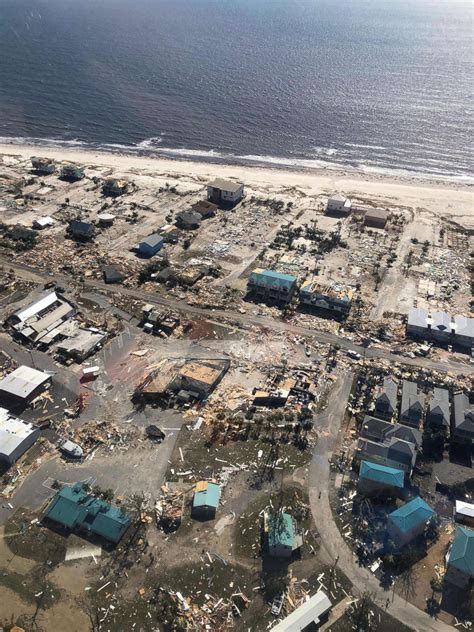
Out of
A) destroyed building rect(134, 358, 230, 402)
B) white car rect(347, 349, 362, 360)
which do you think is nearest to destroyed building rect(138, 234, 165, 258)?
destroyed building rect(134, 358, 230, 402)

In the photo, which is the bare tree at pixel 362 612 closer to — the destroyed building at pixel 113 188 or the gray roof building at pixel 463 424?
the gray roof building at pixel 463 424

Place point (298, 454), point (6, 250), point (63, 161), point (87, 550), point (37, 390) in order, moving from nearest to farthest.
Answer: point (87, 550)
point (298, 454)
point (37, 390)
point (6, 250)
point (63, 161)

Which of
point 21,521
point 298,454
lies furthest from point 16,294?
point 298,454

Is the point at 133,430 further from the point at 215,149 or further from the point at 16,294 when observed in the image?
the point at 215,149

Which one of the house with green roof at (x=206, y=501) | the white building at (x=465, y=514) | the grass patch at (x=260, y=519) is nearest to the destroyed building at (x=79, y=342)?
the house with green roof at (x=206, y=501)

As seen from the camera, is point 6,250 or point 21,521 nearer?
point 21,521

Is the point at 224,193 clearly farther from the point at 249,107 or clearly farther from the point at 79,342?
the point at 249,107

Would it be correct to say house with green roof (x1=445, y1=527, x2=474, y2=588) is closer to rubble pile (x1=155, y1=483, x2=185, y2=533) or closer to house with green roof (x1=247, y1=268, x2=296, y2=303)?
rubble pile (x1=155, y1=483, x2=185, y2=533)
